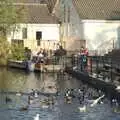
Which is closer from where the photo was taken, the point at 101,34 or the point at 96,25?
the point at 96,25

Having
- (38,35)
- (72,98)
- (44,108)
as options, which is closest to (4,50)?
(38,35)

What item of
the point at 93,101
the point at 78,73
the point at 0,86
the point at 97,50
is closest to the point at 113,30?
the point at 97,50

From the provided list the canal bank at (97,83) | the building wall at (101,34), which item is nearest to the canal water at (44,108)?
the canal bank at (97,83)

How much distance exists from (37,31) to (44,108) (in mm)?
46656

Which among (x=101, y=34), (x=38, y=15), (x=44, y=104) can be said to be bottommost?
(x=44, y=104)

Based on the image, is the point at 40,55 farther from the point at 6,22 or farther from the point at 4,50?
the point at 6,22

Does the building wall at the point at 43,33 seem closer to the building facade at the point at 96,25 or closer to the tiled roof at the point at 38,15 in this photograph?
the tiled roof at the point at 38,15

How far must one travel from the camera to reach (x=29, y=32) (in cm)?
8200

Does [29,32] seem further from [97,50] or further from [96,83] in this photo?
[96,83]

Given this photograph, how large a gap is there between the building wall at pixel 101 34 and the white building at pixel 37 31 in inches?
168

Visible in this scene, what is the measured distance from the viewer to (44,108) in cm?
3584

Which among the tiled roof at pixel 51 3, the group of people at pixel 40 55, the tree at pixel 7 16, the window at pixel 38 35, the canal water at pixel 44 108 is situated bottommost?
the canal water at pixel 44 108

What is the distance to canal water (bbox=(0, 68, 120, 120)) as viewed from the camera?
33344 millimetres

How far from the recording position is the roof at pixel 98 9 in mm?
78188
